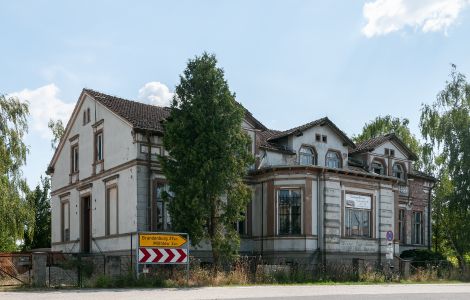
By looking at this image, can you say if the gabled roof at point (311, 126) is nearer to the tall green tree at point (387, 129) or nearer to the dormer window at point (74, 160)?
the dormer window at point (74, 160)

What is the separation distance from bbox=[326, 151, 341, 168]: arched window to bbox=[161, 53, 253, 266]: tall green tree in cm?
945

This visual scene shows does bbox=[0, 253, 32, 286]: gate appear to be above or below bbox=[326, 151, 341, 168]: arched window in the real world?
below

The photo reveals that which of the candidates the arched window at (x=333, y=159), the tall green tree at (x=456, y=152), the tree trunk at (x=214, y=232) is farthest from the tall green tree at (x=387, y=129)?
the tree trunk at (x=214, y=232)

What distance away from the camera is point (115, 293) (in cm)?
2081

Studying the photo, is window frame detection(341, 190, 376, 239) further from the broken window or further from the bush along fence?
the broken window

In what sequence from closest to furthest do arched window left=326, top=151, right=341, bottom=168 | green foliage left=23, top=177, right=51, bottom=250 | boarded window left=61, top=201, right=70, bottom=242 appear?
arched window left=326, top=151, right=341, bottom=168
boarded window left=61, top=201, right=70, bottom=242
green foliage left=23, top=177, right=51, bottom=250

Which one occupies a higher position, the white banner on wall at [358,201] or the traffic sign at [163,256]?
the white banner on wall at [358,201]

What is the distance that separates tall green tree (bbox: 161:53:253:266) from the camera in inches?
1069

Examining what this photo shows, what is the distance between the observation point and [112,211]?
107 feet

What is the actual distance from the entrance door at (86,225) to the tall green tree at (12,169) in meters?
2.80

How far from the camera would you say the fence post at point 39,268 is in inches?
939

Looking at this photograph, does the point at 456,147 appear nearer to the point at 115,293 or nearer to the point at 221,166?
the point at 221,166

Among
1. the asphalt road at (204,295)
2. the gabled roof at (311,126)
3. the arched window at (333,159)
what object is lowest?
the asphalt road at (204,295)

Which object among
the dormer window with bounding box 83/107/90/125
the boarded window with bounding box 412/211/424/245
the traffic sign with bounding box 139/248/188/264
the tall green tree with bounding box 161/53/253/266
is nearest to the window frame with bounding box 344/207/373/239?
the tall green tree with bounding box 161/53/253/266
